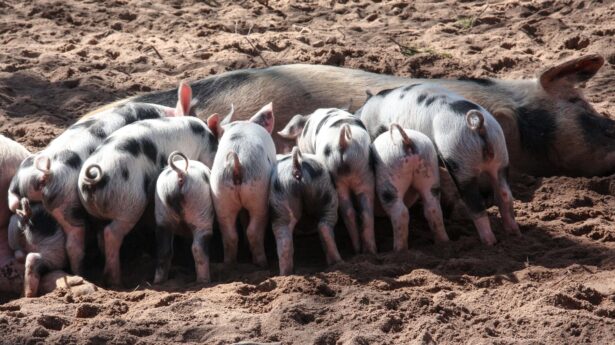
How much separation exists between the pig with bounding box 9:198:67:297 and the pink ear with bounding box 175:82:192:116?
3.24 feet

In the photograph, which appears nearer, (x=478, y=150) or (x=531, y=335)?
(x=531, y=335)

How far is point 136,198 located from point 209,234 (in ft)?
1.19

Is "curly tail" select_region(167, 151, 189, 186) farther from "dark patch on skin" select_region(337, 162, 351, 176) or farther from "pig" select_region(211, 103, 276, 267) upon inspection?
"dark patch on skin" select_region(337, 162, 351, 176)

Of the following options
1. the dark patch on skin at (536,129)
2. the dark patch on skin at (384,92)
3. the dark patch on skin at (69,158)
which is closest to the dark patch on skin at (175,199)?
the dark patch on skin at (69,158)

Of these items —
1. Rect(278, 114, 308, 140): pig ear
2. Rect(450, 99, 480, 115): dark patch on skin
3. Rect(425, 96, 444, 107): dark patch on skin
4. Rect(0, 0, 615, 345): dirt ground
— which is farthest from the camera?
Rect(278, 114, 308, 140): pig ear

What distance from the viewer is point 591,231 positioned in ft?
16.3

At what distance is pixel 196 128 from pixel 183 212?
674 millimetres

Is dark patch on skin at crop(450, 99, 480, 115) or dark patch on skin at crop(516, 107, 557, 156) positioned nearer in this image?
dark patch on skin at crop(450, 99, 480, 115)

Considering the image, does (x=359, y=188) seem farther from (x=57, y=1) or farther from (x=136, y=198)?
(x=57, y=1)

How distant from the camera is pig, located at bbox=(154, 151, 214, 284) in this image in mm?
4672

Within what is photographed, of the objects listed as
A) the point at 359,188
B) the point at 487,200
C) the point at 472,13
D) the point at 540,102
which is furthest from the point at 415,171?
the point at 472,13

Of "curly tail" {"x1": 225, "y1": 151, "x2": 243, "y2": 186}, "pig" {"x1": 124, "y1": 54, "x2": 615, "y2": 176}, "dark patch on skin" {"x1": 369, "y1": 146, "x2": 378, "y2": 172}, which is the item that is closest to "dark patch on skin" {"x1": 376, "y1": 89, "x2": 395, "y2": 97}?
"pig" {"x1": 124, "y1": 54, "x2": 615, "y2": 176}

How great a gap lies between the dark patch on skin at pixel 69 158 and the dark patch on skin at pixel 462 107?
179 cm

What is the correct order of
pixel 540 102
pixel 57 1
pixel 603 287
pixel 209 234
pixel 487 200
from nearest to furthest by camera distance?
pixel 603 287 → pixel 209 234 → pixel 487 200 → pixel 540 102 → pixel 57 1
